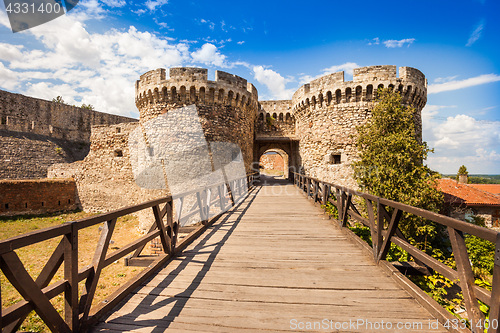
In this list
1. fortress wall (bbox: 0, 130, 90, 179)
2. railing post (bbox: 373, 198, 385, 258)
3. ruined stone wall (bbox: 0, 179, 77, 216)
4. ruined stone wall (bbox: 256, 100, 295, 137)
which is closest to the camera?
railing post (bbox: 373, 198, 385, 258)

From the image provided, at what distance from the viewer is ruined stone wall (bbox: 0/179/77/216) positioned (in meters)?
12.1

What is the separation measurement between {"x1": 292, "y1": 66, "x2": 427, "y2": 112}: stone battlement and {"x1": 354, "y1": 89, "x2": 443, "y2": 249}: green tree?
7.86 ft

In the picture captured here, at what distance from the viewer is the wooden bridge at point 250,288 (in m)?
1.74

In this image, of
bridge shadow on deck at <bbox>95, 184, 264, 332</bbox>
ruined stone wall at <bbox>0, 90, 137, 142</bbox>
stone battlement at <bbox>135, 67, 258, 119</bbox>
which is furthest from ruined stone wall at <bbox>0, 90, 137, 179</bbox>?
bridge shadow on deck at <bbox>95, 184, 264, 332</bbox>

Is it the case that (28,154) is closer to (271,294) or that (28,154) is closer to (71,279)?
(71,279)

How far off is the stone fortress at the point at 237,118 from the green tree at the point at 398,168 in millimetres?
2530

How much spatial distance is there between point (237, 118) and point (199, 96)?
7.17ft

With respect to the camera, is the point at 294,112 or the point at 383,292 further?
the point at 294,112

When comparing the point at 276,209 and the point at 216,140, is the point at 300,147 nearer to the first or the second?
the point at 216,140

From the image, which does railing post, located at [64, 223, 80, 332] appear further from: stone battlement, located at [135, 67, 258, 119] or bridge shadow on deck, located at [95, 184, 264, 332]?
stone battlement, located at [135, 67, 258, 119]

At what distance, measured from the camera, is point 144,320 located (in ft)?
6.84

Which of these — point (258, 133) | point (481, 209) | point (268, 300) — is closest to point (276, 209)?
point (268, 300)

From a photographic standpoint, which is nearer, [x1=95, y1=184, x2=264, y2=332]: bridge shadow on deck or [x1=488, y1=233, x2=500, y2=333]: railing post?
[x1=488, y1=233, x2=500, y2=333]: railing post

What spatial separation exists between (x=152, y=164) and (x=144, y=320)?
9386mm
